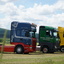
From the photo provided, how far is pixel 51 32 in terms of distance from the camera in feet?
77.3

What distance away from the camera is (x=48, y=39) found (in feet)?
77.9

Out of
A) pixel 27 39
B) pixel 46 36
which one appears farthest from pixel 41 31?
pixel 27 39

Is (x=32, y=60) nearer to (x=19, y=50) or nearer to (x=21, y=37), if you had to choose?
(x=21, y=37)

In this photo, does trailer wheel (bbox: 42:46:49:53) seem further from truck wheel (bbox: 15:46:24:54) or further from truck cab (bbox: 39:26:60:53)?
truck wheel (bbox: 15:46:24:54)

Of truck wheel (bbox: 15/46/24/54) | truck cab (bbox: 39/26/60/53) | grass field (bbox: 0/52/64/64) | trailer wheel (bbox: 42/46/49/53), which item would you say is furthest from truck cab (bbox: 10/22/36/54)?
grass field (bbox: 0/52/64/64)

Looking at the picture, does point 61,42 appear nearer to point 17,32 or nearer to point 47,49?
point 47,49

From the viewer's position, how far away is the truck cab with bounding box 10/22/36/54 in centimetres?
2122

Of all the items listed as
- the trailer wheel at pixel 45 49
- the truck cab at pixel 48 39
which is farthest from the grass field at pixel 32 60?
the trailer wheel at pixel 45 49

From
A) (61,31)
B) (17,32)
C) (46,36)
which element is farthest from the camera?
(61,31)

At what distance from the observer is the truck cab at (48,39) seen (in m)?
23.6

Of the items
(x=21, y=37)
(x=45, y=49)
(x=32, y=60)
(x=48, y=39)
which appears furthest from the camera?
(x=45, y=49)

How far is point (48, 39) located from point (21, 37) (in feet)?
11.9

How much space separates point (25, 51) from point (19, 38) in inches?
52.7

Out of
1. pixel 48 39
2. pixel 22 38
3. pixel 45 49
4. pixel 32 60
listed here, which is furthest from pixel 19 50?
pixel 32 60
